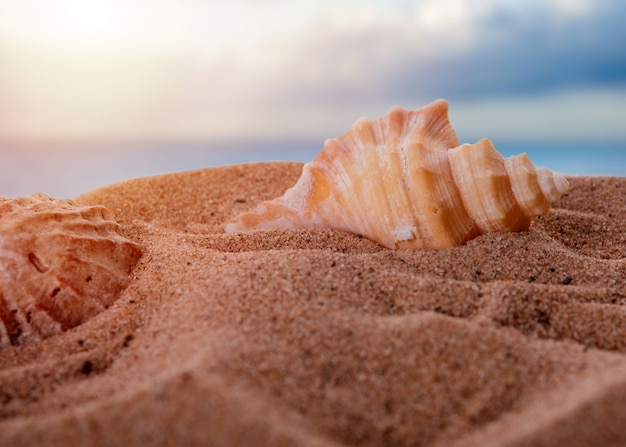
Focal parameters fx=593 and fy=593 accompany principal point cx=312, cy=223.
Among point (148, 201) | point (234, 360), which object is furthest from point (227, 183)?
point (234, 360)

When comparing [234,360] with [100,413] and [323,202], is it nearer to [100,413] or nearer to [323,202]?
[100,413]

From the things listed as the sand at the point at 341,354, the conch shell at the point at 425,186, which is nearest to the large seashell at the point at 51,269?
the sand at the point at 341,354

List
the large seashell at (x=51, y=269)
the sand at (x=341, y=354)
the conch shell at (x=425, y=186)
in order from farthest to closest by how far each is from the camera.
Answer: the conch shell at (x=425, y=186)
the large seashell at (x=51, y=269)
the sand at (x=341, y=354)

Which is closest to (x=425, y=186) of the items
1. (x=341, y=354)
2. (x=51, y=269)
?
(x=341, y=354)

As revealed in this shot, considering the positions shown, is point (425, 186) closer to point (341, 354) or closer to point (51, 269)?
point (341, 354)

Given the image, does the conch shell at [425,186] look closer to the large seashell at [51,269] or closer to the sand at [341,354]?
the sand at [341,354]

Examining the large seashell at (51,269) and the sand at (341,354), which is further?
the large seashell at (51,269)
